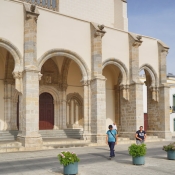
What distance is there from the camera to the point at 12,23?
14992mm

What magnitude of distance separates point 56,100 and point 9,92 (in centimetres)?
364

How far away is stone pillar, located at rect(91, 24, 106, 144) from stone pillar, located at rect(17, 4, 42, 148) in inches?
149

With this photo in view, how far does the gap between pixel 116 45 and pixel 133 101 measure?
4059 mm

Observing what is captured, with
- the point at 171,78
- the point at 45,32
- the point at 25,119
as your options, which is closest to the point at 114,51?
the point at 45,32

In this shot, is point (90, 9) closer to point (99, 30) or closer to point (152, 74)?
point (99, 30)

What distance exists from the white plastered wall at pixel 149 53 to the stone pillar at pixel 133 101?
0.90 meters

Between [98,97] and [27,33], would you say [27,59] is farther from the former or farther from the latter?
[98,97]

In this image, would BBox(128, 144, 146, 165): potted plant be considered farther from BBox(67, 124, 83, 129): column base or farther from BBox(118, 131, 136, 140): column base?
BBox(67, 124, 83, 129): column base

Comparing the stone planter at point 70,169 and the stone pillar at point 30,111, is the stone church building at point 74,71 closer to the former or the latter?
the stone pillar at point 30,111

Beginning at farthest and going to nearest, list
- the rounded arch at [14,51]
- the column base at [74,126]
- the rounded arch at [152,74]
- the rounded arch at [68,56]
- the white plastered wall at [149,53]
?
the column base at [74,126] → the rounded arch at [152,74] → the white plastered wall at [149,53] → the rounded arch at [68,56] → the rounded arch at [14,51]

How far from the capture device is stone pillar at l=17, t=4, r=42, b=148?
14352 millimetres

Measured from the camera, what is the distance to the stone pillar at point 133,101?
1922 cm

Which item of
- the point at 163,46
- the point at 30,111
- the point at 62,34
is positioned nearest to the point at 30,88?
the point at 30,111

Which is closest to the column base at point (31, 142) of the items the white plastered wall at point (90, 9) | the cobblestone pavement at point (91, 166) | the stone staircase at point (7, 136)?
the cobblestone pavement at point (91, 166)
